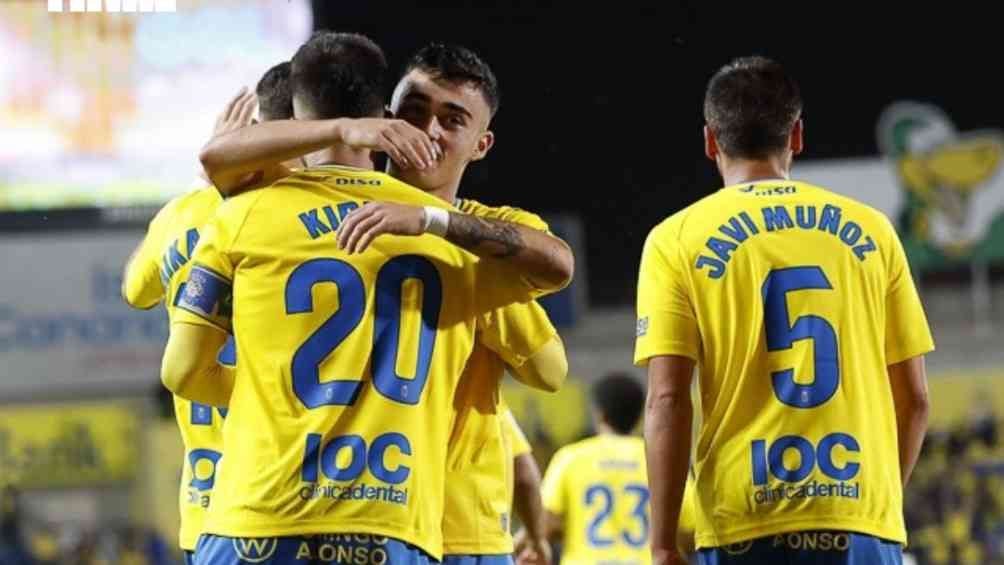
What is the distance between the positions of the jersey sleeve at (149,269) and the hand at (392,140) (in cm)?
122

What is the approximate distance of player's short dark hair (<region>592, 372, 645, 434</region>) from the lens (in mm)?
8281

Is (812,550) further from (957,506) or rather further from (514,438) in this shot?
(957,506)

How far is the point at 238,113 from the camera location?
480cm

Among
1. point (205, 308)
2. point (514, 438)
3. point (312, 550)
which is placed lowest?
point (312, 550)

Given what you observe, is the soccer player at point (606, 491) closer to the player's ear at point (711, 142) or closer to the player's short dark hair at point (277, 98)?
the player's short dark hair at point (277, 98)

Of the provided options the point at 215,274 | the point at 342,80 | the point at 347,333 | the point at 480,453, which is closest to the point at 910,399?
the point at 480,453

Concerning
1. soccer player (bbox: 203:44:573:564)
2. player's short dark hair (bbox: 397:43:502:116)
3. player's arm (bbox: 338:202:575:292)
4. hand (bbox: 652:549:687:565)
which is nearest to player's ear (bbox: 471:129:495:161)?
soccer player (bbox: 203:44:573:564)

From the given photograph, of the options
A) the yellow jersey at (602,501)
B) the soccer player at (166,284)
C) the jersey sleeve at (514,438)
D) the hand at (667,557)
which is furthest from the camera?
the yellow jersey at (602,501)

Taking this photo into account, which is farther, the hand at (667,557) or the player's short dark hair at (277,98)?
the player's short dark hair at (277,98)

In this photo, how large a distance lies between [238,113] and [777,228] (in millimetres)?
1398

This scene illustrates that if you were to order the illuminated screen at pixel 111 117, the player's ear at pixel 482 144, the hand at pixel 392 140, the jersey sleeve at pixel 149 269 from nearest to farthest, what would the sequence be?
the hand at pixel 392 140, the player's ear at pixel 482 144, the jersey sleeve at pixel 149 269, the illuminated screen at pixel 111 117

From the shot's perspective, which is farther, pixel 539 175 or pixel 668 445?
pixel 539 175

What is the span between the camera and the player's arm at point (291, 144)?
3.82 meters

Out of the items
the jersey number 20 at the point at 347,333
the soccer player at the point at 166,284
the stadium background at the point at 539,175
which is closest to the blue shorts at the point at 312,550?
the jersey number 20 at the point at 347,333
